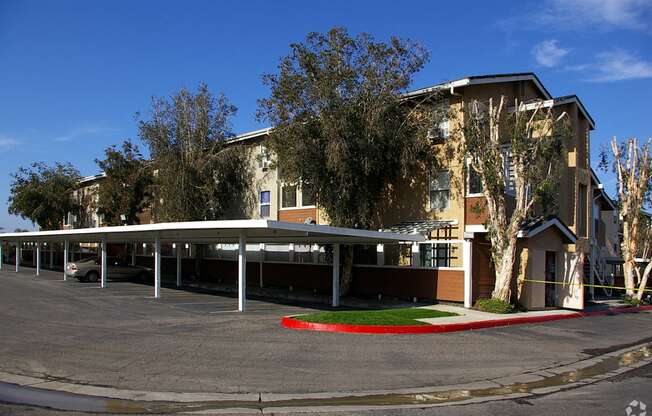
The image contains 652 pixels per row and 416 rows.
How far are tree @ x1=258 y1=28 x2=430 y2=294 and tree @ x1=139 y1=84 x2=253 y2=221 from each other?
32.4ft

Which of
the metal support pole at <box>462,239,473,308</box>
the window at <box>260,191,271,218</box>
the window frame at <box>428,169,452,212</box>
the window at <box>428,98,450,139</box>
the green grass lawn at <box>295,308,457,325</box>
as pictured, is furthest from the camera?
the window at <box>260,191,271,218</box>

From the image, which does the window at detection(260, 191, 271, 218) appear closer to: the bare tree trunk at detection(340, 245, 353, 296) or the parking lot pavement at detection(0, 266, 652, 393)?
the bare tree trunk at detection(340, 245, 353, 296)

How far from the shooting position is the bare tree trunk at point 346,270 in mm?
23781

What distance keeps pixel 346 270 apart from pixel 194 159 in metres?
11.7

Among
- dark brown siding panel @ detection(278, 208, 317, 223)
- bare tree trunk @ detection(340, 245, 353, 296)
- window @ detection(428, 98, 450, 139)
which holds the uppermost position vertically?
window @ detection(428, 98, 450, 139)

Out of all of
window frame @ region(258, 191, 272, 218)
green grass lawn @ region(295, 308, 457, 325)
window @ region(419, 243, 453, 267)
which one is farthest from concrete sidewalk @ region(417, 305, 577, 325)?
window frame @ region(258, 191, 272, 218)

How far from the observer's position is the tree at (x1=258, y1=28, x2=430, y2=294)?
21.0 m

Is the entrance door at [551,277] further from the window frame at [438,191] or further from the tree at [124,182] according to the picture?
the tree at [124,182]

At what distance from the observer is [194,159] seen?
31016 mm

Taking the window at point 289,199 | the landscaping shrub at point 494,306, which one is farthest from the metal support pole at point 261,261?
the landscaping shrub at point 494,306

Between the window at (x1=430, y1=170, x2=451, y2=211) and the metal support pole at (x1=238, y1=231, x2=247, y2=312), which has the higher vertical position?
the window at (x1=430, y1=170, x2=451, y2=211)

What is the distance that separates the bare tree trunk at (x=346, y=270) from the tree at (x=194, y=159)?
970 cm

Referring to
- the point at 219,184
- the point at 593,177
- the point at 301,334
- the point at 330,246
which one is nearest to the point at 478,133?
the point at 330,246

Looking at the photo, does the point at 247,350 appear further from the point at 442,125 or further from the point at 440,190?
the point at 442,125
